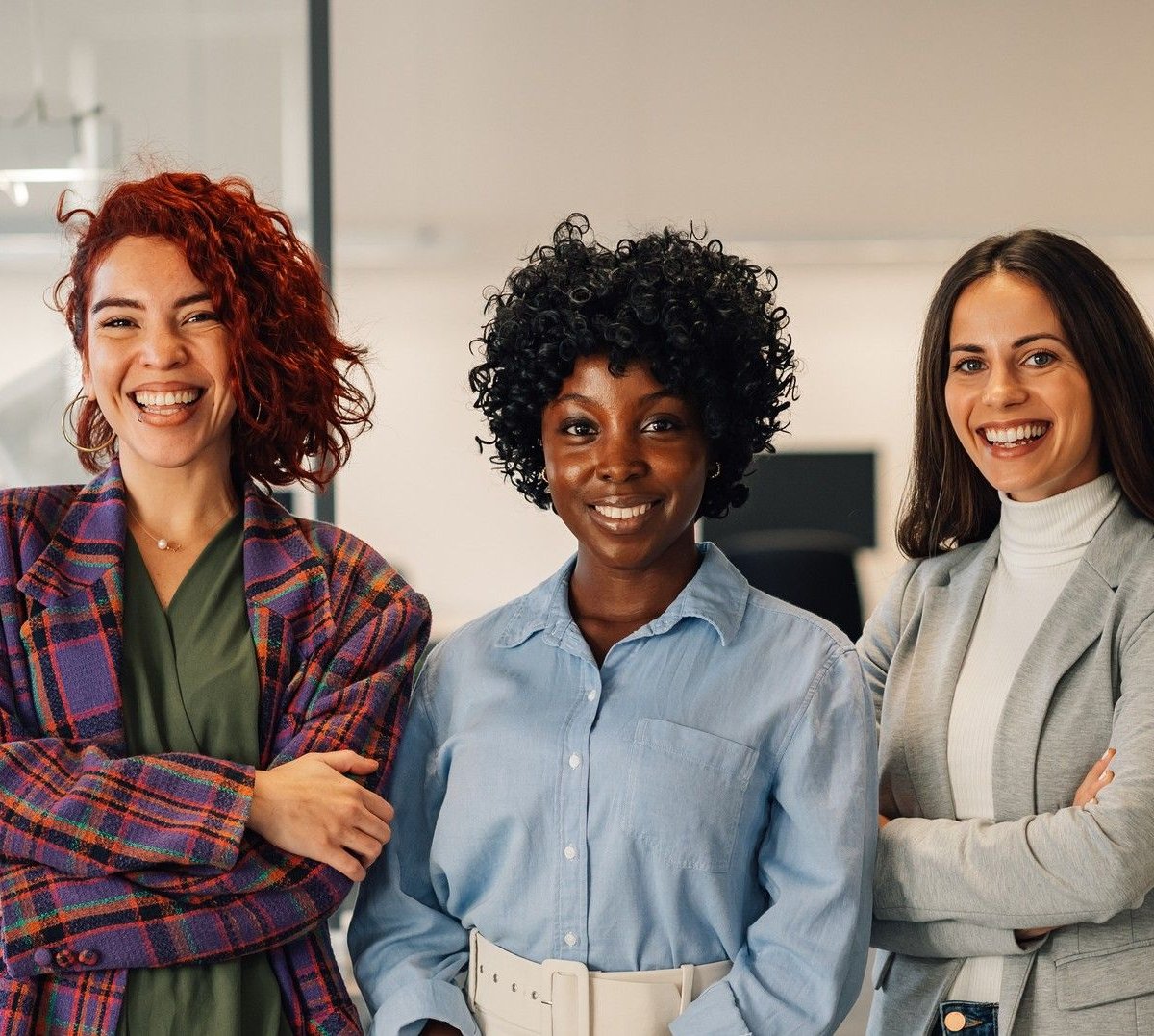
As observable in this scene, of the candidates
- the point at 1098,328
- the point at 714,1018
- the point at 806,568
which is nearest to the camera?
the point at 714,1018

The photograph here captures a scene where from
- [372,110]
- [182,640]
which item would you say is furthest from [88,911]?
[372,110]

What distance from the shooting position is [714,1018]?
A: 1635 mm

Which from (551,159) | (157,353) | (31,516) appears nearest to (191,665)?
(31,516)

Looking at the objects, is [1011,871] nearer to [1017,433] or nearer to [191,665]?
[1017,433]

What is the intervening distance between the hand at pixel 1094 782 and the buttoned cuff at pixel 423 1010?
78 cm

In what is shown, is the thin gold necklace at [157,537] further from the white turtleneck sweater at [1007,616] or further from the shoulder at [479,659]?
the white turtleneck sweater at [1007,616]

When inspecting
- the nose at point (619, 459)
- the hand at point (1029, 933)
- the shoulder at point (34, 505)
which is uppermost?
the nose at point (619, 459)

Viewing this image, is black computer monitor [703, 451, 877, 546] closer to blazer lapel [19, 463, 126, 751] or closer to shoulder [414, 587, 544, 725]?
shoulder [414, 587, 544, 725]

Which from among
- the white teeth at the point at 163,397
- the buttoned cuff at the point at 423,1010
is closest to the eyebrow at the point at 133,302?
the white teeth at the point at 163,397

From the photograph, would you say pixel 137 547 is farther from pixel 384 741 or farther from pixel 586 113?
pixel 586 113

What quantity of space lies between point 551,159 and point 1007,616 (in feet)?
7.81

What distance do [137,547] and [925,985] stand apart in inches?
45.5

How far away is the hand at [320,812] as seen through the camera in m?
1.68

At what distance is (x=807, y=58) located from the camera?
12.9ft
